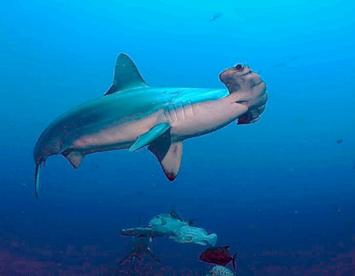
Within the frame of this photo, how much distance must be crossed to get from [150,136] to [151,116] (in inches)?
17.5

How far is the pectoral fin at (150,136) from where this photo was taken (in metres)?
4.46

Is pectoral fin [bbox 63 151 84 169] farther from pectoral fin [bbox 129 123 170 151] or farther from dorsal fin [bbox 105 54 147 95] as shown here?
pectoral fin [bbox 129 123 170 151]

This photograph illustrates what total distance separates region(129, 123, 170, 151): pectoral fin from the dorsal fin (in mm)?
1166

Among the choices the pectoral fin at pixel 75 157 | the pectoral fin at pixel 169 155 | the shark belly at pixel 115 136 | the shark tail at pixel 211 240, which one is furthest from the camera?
the shark tail at pixel 211 240

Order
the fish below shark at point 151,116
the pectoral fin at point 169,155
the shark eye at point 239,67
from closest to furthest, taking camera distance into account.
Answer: the shark eye at point 239,67
the fish below shark at point 151,116
the pectoral fin at point 169,155

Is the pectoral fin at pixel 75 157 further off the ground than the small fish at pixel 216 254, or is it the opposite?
the pectoral fin at pixel 75 157

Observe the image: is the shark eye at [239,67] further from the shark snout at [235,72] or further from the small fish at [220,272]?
the small fish at [220,272]

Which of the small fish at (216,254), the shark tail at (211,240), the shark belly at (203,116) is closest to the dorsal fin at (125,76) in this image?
the shark belly at (203,116)

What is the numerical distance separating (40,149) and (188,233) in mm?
2934

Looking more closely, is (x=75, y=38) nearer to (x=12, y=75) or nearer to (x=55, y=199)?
(x=12, y=75)

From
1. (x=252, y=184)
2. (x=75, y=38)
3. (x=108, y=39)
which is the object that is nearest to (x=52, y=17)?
(x=75, y=38)

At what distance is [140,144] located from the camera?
4.46 m

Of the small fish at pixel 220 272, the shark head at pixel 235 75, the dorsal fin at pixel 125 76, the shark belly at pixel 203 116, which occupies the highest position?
the dorsal fin at pixel 125 76

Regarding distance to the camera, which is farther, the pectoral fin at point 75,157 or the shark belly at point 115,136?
the pectoral fin at point 75,157
